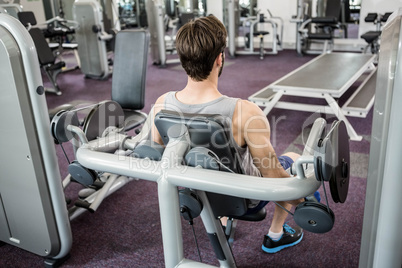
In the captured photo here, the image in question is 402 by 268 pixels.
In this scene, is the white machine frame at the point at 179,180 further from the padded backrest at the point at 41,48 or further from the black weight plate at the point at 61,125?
the padded backrest at the point at 41,48

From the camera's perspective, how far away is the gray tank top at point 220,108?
120cm

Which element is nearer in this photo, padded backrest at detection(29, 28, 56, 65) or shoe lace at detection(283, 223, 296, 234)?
shoe lace at detection(283, 223, 296, 234)

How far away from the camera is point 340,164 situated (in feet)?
2.95

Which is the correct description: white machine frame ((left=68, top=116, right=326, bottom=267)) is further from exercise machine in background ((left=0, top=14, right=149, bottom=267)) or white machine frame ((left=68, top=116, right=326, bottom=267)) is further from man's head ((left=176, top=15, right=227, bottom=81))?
man's head ((left=176, top=15, right=227, bottom=81))

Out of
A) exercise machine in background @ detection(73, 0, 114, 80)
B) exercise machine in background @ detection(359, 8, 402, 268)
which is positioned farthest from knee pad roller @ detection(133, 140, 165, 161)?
exercise machine in background @ detection(73, 0, 114, 80)

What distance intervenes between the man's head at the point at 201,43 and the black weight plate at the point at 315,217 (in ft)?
1.74

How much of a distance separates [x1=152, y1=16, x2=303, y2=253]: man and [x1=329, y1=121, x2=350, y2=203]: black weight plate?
1.03 ft

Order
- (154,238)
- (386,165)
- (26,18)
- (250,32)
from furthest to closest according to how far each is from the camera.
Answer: (250,32)
(26,18)
(154,238)
(386,165)

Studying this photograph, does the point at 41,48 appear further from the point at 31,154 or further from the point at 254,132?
the point at 254,132

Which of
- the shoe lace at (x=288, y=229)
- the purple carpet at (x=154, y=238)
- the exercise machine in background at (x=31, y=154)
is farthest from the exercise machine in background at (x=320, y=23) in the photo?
the exercise machine in background at (x=31, y=154)

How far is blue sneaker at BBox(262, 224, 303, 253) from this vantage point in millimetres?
1803

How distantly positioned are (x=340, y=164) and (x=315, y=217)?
135mm

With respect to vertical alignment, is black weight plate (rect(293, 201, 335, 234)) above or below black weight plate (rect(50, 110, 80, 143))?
below

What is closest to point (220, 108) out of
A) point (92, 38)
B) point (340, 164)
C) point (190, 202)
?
point (190, 202)
